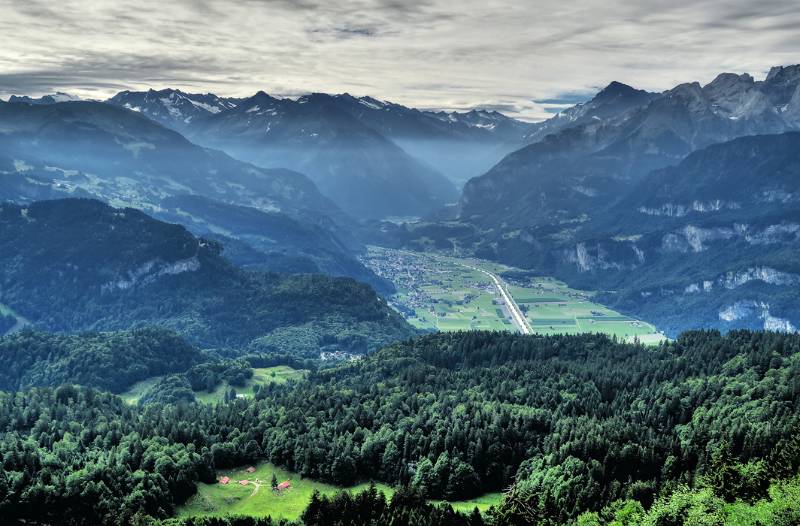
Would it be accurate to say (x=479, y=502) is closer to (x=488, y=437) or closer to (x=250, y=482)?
(x=488, y=437)

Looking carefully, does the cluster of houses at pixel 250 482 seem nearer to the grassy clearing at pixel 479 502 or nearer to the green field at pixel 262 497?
the green field at pixel 262 497

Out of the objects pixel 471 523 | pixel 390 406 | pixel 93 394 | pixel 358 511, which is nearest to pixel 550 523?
pixel 471 523

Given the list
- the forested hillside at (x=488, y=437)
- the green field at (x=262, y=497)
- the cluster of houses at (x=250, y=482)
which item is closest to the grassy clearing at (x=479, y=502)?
the green field at (x=262, y=497)

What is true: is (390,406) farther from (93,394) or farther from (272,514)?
(93,394)

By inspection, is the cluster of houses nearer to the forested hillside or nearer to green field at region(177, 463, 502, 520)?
green field at region(177, 463, 502, 520)

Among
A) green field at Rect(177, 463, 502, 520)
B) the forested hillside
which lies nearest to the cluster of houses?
green field at Rect(177, 463, 502, 520)
